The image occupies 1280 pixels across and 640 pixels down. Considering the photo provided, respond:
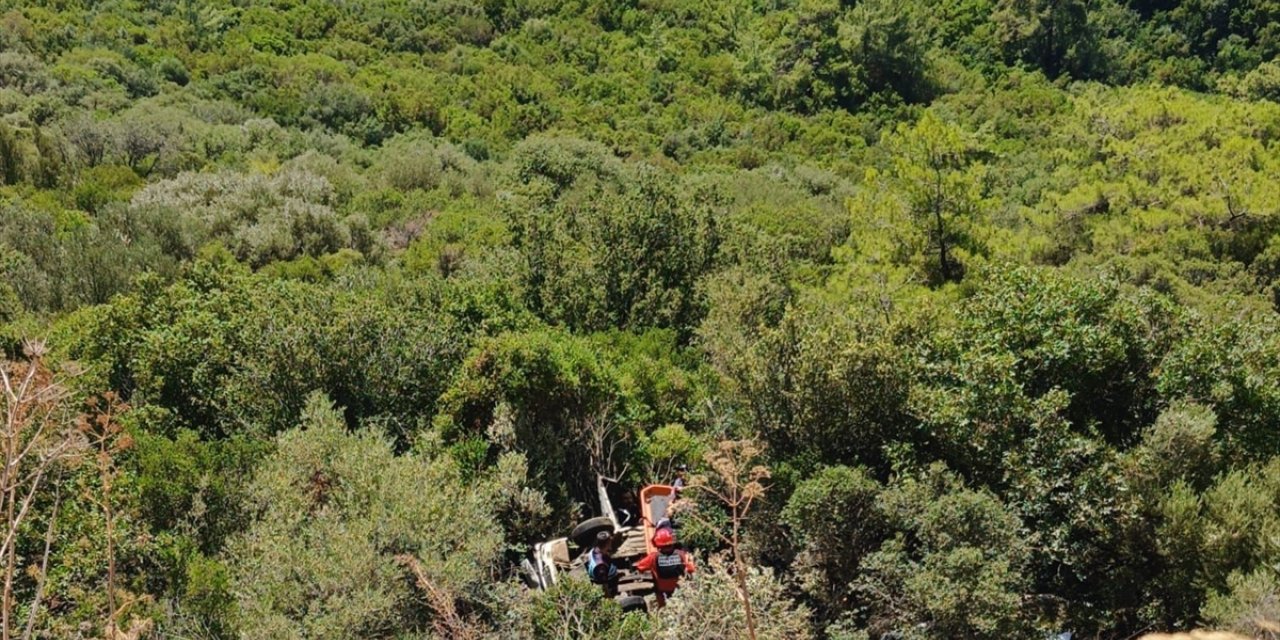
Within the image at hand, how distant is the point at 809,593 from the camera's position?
14617mm

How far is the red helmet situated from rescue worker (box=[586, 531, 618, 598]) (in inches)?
37.8

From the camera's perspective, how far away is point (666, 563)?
616 inches

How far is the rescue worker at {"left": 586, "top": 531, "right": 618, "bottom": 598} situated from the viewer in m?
15.9

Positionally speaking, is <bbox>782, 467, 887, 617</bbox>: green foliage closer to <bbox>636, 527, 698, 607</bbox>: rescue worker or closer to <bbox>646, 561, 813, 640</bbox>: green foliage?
<bbox>646, 561, 813, 640</bbox>: green foliage

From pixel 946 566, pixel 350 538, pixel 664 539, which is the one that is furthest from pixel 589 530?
pixel 946 566

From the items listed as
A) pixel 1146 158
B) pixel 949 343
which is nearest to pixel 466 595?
pixel 949 343

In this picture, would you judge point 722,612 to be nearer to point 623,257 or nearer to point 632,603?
point 632,603

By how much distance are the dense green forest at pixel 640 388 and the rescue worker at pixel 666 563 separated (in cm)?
52

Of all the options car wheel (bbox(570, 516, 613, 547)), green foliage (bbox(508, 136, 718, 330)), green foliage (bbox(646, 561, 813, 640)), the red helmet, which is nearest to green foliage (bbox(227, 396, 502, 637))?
car wheel (bbox(570, 516, 613, 547))

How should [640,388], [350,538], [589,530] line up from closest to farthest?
[350,538] < [589,530] < [640,388]

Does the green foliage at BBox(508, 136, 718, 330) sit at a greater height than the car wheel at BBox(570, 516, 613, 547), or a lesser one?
greater

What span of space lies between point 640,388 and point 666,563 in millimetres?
6141

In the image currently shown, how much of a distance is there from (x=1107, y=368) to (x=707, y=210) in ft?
49.7

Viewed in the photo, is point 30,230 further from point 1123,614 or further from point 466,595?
point 1123,614
